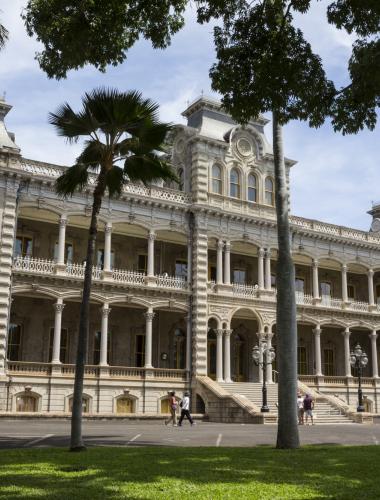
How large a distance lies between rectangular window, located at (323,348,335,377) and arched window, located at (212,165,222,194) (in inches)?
574

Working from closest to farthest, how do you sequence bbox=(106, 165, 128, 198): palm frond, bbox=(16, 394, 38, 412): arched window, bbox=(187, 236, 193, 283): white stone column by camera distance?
bbox=(106, 165, 128, 198): palm frond → bbox=(16, 394, 38, 412): arched window → bbox=(187, 236, 193, 283): white stone column

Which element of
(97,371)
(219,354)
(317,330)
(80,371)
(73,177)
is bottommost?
(80,371)

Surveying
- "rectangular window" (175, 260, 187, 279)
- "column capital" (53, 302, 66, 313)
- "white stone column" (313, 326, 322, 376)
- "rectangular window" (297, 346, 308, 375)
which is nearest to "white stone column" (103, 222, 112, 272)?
"column capital" (53, 302, 66, 313)

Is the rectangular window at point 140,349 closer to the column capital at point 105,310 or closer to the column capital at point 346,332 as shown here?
the column capital at point 105,310

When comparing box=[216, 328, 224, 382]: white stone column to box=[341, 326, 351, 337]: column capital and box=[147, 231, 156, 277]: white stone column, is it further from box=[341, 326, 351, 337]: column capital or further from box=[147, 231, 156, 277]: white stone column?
box=[341, 326, 351, 337]: column capital

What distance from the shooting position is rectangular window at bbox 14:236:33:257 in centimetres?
3375

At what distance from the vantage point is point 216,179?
125 feet

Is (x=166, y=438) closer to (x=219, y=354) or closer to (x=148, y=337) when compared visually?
(x=148, y=337)

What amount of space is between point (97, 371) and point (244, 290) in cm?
1027

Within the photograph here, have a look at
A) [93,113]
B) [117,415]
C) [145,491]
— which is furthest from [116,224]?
[145,491]

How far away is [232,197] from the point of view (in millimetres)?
38438

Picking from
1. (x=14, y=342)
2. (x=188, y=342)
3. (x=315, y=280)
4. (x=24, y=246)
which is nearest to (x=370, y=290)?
(x=315, y=280)

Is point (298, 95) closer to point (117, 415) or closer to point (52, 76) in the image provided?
point (52, 76)

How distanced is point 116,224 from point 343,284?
1678 cm
